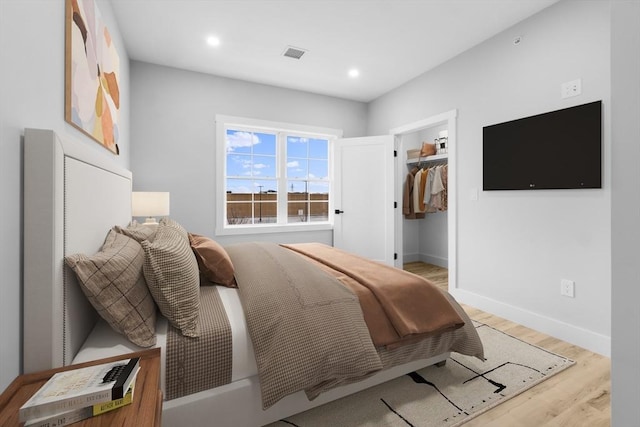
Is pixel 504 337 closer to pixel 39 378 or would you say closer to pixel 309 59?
pixel 39 378

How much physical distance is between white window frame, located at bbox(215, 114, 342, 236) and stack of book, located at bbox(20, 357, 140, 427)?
2.96 metres

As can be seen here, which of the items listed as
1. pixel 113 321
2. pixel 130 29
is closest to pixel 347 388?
pixel 113 321

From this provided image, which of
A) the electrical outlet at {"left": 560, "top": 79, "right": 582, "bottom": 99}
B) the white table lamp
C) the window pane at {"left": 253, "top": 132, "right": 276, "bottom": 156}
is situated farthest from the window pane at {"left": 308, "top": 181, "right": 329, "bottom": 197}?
the electrical outlet at {"left": 560, "top": 79, "right": 582, "bottom": 99}

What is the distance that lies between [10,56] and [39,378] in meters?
1.04

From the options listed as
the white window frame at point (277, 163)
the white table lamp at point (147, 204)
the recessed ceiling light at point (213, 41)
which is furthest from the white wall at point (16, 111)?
the white window frame at point (277, 163)

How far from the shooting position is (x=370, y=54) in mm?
3230

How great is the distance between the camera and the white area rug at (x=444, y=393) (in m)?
1.45

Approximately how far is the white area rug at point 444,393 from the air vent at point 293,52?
10.3ft

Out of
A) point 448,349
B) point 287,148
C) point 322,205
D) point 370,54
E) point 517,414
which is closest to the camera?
point 517,414

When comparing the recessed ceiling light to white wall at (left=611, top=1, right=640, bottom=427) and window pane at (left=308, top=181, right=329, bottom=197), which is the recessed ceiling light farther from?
white wall at (left=611, top=1, right=640, bottom=427)

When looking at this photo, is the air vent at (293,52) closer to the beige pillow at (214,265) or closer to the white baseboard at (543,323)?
the beige pillow at (214,265)

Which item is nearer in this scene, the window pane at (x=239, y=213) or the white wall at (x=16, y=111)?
the white wall at (x=16, y=111)

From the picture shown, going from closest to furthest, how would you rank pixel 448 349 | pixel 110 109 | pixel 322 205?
pixel 448 349 → pixel 110 109 → pixel 322 205

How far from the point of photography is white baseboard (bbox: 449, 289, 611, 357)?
2.14 metres
